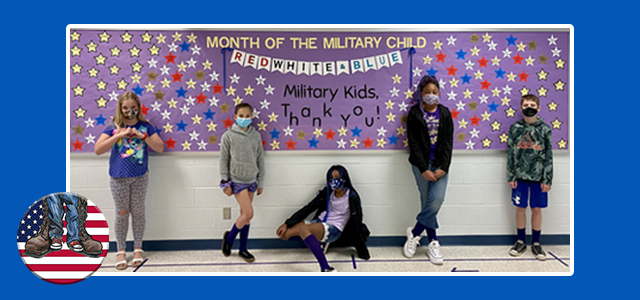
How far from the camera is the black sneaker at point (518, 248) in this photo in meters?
3.82

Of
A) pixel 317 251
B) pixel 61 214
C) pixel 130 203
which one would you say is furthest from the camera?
pixel 130 203

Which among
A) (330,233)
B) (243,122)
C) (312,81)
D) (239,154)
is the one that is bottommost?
(330,233)

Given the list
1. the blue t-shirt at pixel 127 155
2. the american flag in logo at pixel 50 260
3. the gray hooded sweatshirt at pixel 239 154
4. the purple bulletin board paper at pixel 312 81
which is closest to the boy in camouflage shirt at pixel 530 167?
the purple bulletin board paper at pixel 312 81

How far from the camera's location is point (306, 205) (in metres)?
3.80

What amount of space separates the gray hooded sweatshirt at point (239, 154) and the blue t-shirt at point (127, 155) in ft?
2.12

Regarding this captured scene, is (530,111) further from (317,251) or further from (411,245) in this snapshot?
(317,251)

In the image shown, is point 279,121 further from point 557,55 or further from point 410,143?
point 557,55

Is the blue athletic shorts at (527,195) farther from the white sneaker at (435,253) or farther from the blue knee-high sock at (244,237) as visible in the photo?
the blue knee-high sock at (244,237)

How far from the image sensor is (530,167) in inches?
148

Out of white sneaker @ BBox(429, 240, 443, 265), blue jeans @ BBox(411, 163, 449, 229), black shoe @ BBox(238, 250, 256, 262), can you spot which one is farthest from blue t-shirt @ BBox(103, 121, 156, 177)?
white sneaker @ BBox(429, 240, 443, 265)

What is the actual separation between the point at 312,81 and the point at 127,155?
5.39 feet

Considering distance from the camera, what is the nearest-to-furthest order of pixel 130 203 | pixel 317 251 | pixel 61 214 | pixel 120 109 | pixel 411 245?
pixel 61 214
pixel 317 251
pixel 120 109
pixel 130 203
pixel 411 245

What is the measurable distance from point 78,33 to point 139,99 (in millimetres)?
727

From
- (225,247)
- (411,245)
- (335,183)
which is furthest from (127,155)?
(411,245)
